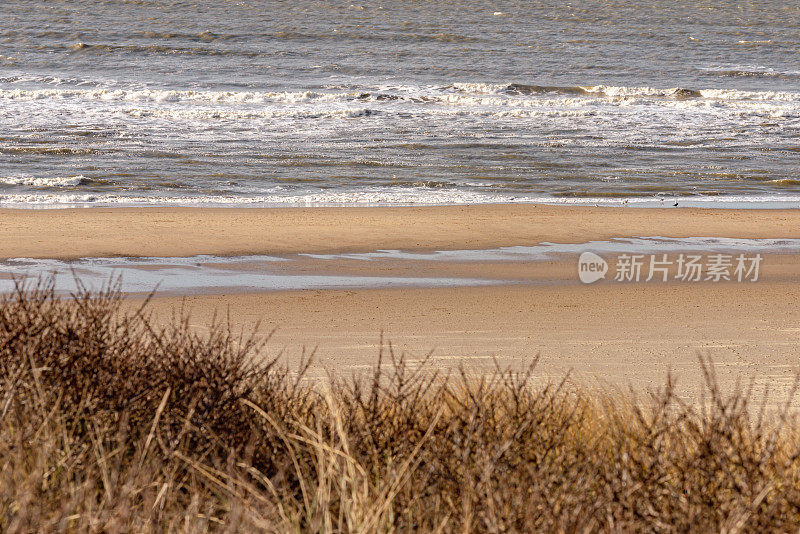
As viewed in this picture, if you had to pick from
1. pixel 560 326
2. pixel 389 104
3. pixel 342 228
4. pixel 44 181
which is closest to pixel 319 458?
pixel 560 326

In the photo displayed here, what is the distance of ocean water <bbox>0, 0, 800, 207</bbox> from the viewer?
58.2ft

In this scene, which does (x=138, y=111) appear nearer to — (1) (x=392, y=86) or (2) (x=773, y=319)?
(1) (x=392, y=86)

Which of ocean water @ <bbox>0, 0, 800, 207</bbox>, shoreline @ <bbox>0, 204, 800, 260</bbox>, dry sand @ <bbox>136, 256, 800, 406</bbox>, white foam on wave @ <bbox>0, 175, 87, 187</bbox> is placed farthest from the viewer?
ocean water @ <bbox>0, 0, 800, 207</bbox>

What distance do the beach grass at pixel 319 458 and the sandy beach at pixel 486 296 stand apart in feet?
3.45

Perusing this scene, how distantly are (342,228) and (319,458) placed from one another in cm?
1015

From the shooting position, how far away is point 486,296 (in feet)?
32.3

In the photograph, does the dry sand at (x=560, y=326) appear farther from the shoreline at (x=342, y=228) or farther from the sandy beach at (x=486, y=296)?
the shoreline at (x=342, y=228)

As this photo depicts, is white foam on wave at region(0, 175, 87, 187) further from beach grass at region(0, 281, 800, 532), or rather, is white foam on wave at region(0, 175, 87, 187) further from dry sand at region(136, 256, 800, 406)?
beach grass at region(0, 281, 800, 532)

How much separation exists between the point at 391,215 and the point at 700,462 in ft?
36.8

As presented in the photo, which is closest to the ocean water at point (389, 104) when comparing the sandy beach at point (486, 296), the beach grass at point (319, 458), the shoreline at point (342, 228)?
the shoreline at point (342, 228)

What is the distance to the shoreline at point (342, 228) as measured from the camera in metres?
12.1

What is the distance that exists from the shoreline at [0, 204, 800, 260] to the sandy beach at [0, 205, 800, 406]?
3cm

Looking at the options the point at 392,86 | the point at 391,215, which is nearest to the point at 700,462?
the point at 391,215

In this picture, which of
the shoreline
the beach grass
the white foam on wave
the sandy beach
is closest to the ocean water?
the white foam on wave
